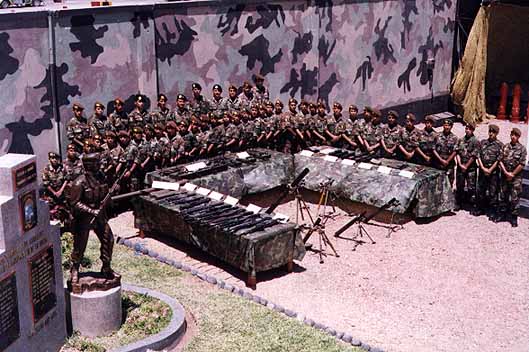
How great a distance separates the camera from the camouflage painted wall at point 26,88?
13.5m

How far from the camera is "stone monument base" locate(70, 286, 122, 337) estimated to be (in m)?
9.02

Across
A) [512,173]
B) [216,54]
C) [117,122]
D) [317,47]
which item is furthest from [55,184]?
[317,47]

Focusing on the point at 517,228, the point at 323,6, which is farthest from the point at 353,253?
the point at 323,6

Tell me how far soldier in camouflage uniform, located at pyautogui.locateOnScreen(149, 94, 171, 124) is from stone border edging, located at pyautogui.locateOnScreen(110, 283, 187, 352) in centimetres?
561

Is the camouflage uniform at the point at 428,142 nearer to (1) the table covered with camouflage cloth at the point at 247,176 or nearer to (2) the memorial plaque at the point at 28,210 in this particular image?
(1) the table covered with camouflage cloth at the point at 247,176

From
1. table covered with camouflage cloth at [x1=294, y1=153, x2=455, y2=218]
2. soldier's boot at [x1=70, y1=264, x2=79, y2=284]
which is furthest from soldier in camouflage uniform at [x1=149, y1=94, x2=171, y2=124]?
soldier's boot at [x1=70, y1=264, x2=79, y2=284]

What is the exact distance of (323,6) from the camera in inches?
748

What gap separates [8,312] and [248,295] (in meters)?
3.67

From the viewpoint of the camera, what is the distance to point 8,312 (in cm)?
793

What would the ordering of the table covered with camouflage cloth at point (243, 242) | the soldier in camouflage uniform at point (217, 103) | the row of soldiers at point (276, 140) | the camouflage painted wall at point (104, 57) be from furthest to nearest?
the soldier in camouflage uniform at point (217, 103) → the camouflage painted wall at point (104, 57) → the row of soldiers at point (276, 140) → the table covered with camouflage cloth at point (243, 242)

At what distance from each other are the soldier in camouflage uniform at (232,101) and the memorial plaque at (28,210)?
840cm

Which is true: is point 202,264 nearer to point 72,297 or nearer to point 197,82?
point 72,297

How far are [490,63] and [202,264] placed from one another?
54.1ft

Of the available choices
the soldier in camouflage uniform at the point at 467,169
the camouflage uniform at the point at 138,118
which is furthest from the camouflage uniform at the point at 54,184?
the soldier in camouflage uniform at the point at 467,169
